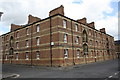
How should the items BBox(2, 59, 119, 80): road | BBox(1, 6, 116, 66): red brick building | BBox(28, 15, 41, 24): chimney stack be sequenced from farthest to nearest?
BBox(28, 15, 41, 24): chimney stack, BBox(1, 6, 116, 66): red brick building, BBox(2, 59, 119, 80): road

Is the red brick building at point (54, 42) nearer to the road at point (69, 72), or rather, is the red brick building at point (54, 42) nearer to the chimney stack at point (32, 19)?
the chimney stack at point (32, 19)

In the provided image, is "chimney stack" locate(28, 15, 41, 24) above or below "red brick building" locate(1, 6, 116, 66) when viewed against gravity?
above

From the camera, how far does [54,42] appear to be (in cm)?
2370

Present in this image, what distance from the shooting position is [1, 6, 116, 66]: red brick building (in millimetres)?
23766

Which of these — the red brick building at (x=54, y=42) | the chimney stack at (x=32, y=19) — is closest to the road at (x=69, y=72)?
the red brick building at (x=54, y=42)

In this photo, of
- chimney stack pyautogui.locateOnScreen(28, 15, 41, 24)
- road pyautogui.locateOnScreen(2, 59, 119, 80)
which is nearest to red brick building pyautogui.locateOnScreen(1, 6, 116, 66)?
chimney stack pyautogui.locateOnScreen(28, 15, 41, 24)

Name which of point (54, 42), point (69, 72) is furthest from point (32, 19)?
point (69, 72)

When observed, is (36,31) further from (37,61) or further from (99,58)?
(99,58)

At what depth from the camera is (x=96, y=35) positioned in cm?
3856

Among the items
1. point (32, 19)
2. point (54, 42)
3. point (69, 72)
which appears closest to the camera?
point (69, 72)

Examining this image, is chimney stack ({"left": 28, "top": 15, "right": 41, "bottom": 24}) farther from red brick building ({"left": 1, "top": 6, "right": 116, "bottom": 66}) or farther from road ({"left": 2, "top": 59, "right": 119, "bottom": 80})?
road ({"left": 2, "top": 59, "right": 119, "bottom": 80})

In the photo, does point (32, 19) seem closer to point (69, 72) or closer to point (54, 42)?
point (54, 42)

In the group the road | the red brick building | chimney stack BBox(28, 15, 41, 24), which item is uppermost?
chimney stack BBox(28, 15, 41, 24)

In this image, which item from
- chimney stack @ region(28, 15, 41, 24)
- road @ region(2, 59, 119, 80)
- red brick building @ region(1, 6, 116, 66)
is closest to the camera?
road @ region(2, 59, 119, 80)
